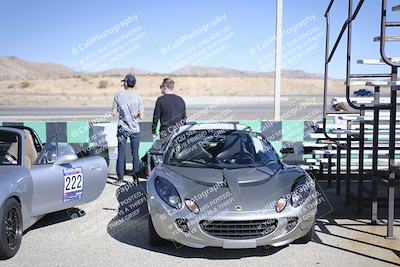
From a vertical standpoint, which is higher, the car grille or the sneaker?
the car grille

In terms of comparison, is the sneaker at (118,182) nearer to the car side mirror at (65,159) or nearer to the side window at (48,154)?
the side window at (48,154)

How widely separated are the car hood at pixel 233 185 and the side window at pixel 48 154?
140 centimetres

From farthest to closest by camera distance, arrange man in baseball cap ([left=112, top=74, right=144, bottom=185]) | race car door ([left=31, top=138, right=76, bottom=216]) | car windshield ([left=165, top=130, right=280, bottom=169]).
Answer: man in baseball cap ([left=112, top=74, right=144, bottom=185]) → car windshield ([left=165, top=130, right=280, bottom=169]) → race car door ([left=31, top=138, right=76, bottom=216])

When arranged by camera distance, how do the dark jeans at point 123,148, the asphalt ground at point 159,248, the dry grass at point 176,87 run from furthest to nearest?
1. the dry grass at point 176,87
2. the dark jeans at point 123,148
3. the asphalt ground at point 159,248

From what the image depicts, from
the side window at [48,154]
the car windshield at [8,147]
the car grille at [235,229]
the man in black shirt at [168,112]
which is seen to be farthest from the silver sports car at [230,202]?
the man in black shirt at [168,112]

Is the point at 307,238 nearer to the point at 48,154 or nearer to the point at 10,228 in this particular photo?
the point at 10,228

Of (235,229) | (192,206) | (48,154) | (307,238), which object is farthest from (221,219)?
(48,154)

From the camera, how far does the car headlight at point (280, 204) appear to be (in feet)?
16.2

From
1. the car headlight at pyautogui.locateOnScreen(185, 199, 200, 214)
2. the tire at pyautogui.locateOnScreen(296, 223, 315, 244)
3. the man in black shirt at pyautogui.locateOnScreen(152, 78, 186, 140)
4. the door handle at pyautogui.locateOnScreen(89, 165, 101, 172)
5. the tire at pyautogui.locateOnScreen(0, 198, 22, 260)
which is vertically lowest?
the tire at pyautogui.locateOnScreen(296, 223, 315, 244)

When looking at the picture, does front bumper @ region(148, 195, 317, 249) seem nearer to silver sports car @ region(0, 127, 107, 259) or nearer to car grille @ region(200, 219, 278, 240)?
car grille @ region(200, 219, 278, 240)

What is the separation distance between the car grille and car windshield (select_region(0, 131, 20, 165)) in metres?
2.39

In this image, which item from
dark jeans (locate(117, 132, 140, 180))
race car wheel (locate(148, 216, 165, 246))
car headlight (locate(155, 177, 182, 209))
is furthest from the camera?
dark jeans (locate(117, 132, 140, 180))

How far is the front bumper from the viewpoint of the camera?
478 centimetres

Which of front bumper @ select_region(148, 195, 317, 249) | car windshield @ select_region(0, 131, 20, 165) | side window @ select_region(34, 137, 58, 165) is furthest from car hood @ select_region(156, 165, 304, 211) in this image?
car windshield @ select_region(0, 131, 20, 165)
